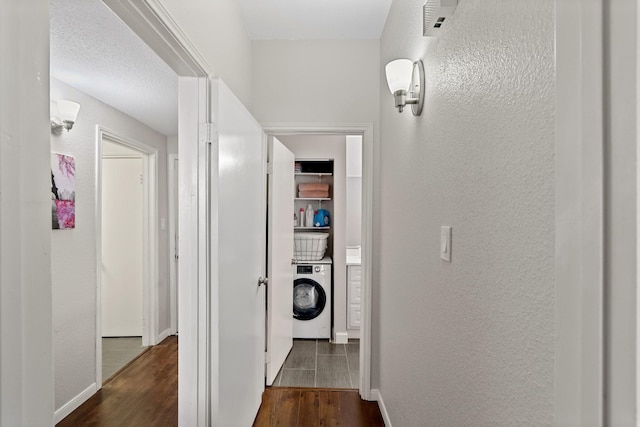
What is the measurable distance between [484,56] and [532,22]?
22 centimetres

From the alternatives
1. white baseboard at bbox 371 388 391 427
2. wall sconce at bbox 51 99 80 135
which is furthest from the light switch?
wall sconce at bbox 51 99 80 135

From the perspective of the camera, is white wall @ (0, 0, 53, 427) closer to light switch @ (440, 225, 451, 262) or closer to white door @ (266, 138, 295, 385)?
light switch @ (440, 225, 451, 262)

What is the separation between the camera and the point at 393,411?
1977 mm

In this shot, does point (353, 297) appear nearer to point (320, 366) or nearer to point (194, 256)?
point (320, 366)

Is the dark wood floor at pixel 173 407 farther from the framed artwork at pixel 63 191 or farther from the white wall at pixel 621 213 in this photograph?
the white wall at pixel 621 213

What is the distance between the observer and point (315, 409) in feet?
7.80

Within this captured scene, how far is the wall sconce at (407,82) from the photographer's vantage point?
145 centimetres

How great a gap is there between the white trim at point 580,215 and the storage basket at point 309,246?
346 centimetres

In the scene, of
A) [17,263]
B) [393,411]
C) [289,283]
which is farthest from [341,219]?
[17,263]

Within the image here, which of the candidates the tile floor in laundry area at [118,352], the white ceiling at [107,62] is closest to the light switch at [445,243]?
the white ceiling at [107,62]

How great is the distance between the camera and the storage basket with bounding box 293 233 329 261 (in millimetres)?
3887

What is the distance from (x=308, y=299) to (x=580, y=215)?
11.8 feet

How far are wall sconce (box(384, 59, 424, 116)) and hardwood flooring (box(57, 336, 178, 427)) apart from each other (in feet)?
8.52

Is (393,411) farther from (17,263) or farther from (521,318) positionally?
(17,263)
